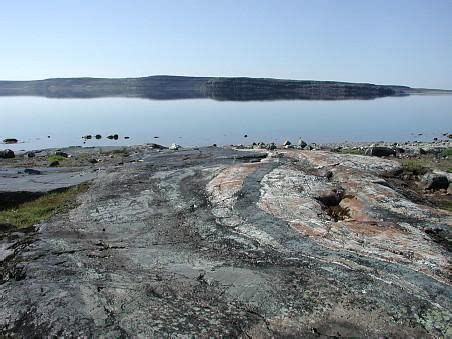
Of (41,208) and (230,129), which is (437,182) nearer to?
(41,208)

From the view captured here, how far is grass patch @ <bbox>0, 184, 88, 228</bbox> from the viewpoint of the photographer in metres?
15.6

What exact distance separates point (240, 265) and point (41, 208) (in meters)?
10.2

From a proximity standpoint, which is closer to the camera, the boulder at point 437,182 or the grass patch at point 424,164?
the boulder at point 437,182

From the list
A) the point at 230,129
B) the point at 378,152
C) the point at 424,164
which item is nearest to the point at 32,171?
the point at 378,152

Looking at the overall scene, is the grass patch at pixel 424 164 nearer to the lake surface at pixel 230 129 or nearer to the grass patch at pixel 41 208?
the grass patch at pixel 41 208

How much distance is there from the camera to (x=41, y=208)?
17328mm

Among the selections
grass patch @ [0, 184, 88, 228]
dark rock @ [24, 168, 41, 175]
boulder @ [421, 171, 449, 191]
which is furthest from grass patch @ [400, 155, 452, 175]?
dark rock @ [24, 168, 41, 175]

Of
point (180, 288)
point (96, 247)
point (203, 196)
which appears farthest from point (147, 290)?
point (203, 196)

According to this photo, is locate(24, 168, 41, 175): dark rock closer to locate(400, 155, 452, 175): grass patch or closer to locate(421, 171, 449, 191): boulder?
locate(400, 155, 452, 175): grass patch

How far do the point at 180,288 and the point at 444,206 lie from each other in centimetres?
1113

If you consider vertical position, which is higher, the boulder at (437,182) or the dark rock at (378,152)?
the boulder at (437,182)

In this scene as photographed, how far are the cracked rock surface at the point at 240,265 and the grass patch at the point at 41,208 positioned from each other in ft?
2.98

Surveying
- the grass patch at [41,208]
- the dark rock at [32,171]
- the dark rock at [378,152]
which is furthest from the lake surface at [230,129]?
the grass patch at [41,208]

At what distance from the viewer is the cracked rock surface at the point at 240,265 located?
794 centimetres
